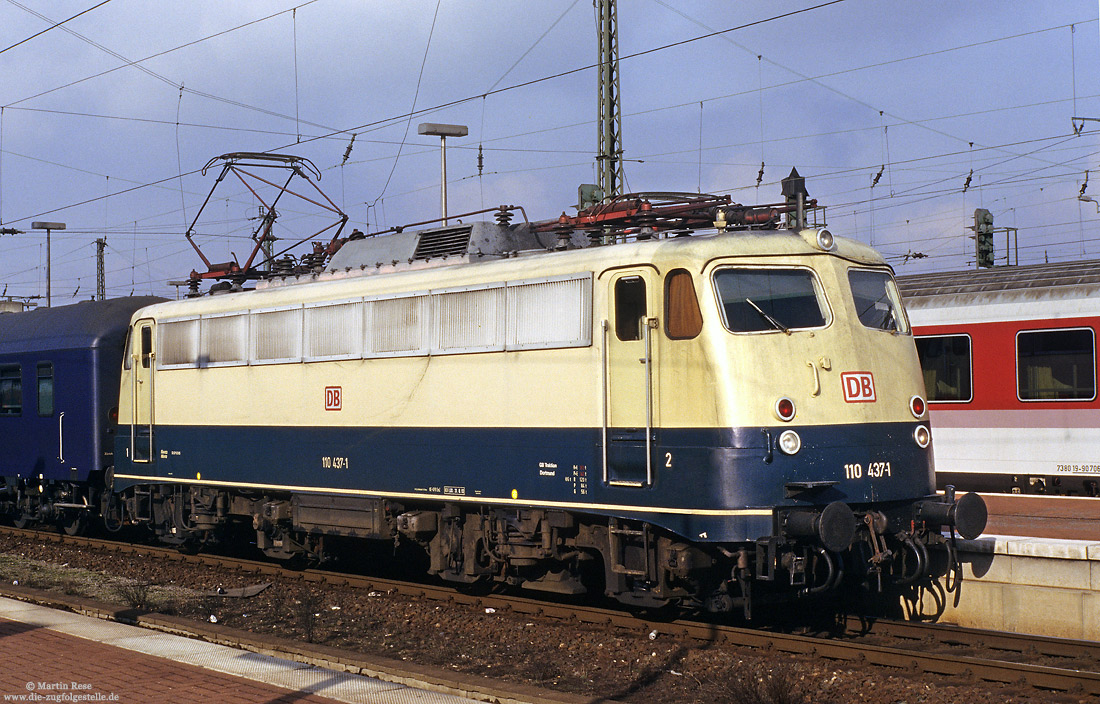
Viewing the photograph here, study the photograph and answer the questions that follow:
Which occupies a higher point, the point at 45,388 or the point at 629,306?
the point at 629,306

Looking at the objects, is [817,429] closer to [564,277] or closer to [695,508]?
[695,508]

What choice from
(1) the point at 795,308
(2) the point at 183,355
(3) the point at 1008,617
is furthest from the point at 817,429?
(2) the point at 183,355

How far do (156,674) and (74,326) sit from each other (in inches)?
463

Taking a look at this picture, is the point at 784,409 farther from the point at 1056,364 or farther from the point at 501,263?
the point at 1056,364

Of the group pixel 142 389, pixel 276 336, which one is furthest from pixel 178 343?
pixel 276 336

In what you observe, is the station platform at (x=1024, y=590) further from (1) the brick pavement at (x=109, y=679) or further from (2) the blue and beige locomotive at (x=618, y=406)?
(1) the brick pavement at (x=109, y=679)

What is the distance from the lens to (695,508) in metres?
9.87

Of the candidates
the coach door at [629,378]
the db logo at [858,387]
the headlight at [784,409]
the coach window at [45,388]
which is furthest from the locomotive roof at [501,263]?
the coach window at [45,388]

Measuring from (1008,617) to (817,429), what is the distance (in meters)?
3.32

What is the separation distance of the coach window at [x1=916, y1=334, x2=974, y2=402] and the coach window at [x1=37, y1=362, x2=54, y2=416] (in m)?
15.1

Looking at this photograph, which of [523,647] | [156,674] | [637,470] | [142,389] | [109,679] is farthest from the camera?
[142,389]

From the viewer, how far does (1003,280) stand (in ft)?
63.0

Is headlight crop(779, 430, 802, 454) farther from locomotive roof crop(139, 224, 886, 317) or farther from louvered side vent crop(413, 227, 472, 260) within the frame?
louvered side vent crop(413, 227, 472, 260)

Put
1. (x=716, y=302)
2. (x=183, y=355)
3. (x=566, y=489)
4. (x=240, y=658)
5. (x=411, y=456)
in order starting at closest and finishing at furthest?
1. (x=240, y=658)
2. (x=716, y=302)
3. (x=566, y=489)
4. (x=411, y=456)
5. (x=183, y=355)
